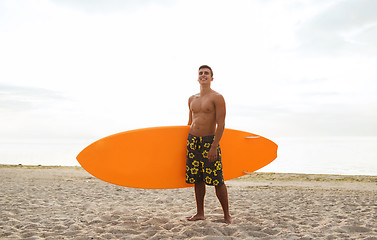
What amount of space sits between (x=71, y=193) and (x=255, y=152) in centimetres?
334

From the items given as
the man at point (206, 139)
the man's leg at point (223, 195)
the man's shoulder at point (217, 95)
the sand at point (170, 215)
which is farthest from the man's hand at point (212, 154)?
the sand at point (170, 215)

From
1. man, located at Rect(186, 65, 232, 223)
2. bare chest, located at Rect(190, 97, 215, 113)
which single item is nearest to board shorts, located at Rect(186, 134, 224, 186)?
man, located at Rect(186, 65, 232, 223)

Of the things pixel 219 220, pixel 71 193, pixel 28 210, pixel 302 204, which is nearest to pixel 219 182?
pixel 219 220

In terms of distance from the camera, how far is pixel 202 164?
2.88 m

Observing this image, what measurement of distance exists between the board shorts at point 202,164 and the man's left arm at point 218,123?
72 mm

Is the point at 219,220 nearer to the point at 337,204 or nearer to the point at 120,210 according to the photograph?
the point at 120,210

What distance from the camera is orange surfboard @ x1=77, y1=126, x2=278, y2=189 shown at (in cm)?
332

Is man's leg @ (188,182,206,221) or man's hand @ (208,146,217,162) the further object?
man's leg @ (188,182,206,221)

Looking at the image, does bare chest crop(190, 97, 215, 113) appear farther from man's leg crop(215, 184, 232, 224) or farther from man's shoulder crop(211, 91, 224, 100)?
man's leg crop(215, 184, 232, 224)

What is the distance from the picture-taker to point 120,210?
3.75 metres

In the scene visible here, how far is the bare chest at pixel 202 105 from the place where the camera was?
285 centimetres

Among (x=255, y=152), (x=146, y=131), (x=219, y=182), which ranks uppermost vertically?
(x=146, y=131)

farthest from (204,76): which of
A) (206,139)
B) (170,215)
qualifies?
(170,215)

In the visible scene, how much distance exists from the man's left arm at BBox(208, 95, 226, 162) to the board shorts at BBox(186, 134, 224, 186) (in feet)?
0.23
